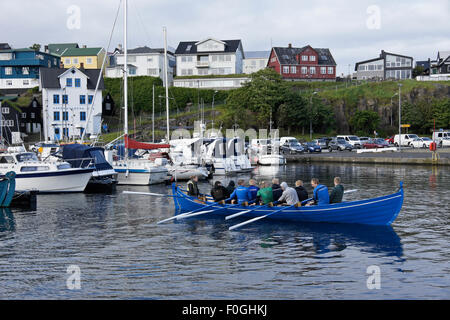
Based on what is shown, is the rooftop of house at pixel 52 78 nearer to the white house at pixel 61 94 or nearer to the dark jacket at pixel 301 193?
the white house at pixel 61 94

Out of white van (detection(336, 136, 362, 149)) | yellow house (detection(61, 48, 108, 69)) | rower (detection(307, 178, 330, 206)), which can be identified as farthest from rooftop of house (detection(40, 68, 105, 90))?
rower (detection(307, 178, 330, 206))

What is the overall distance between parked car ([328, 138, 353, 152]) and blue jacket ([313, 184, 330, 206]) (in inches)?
2139

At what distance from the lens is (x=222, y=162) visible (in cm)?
4928

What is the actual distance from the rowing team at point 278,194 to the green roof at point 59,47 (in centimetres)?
11018

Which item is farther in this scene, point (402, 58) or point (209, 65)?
point (402, 58)

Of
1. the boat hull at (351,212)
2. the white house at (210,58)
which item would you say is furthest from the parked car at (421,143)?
the boat hull at (351,212)

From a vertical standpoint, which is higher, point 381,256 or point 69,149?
point 69,149

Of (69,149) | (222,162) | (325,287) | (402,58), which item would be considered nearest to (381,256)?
(325,287)

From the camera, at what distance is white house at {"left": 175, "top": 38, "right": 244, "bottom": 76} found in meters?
108

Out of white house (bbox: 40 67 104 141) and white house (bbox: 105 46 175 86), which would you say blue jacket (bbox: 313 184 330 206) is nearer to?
white house (bbox: 40 67 104 141)

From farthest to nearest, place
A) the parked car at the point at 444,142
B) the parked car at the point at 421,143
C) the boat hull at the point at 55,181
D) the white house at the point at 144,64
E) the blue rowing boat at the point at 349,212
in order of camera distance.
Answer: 1. the white house at the point at 144,64
2. the parked car at the point at 421,143
3. the parked car at the point at 444,142
4. the boat hull at the point at 55,181
5. the blue rowing boat at the point at 349,212

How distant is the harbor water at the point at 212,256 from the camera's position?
1389cm
